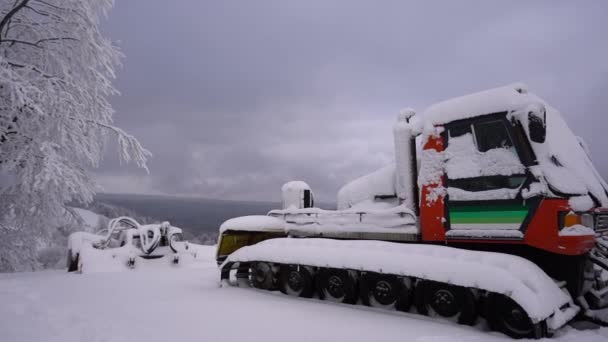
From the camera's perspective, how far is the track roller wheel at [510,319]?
429 centimetres

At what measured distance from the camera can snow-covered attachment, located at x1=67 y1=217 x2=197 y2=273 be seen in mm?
9266

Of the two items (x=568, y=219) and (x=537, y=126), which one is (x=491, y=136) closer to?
(x=537, y=126)

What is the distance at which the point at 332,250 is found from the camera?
605 cm

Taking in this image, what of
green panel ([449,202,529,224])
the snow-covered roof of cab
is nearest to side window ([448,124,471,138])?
the snow-covered roof of cab

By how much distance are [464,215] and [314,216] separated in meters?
2.76

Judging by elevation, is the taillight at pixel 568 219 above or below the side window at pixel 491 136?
below

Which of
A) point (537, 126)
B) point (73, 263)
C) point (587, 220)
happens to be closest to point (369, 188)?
point (537, 126)

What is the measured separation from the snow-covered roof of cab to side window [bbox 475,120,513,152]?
0.18 metres

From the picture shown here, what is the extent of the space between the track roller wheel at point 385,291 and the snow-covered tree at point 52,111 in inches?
305

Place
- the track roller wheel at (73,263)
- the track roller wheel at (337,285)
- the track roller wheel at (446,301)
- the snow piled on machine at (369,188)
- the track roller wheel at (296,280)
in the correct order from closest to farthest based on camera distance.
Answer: the track roller wheel at (446,301) → the track roller wheel at (337,285) → the track roller wheel at (296,280) → the snow piled on machine at (369,188) → the track roller wheel at (73,263)

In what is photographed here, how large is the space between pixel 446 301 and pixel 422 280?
0.40m

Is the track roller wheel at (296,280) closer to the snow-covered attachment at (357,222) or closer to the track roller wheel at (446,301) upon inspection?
the snow-covered attachment at (357,222)

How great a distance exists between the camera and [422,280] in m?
5.22

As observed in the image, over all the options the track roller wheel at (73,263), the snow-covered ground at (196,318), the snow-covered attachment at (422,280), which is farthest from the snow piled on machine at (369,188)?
the track roller wheel at (73,263)
